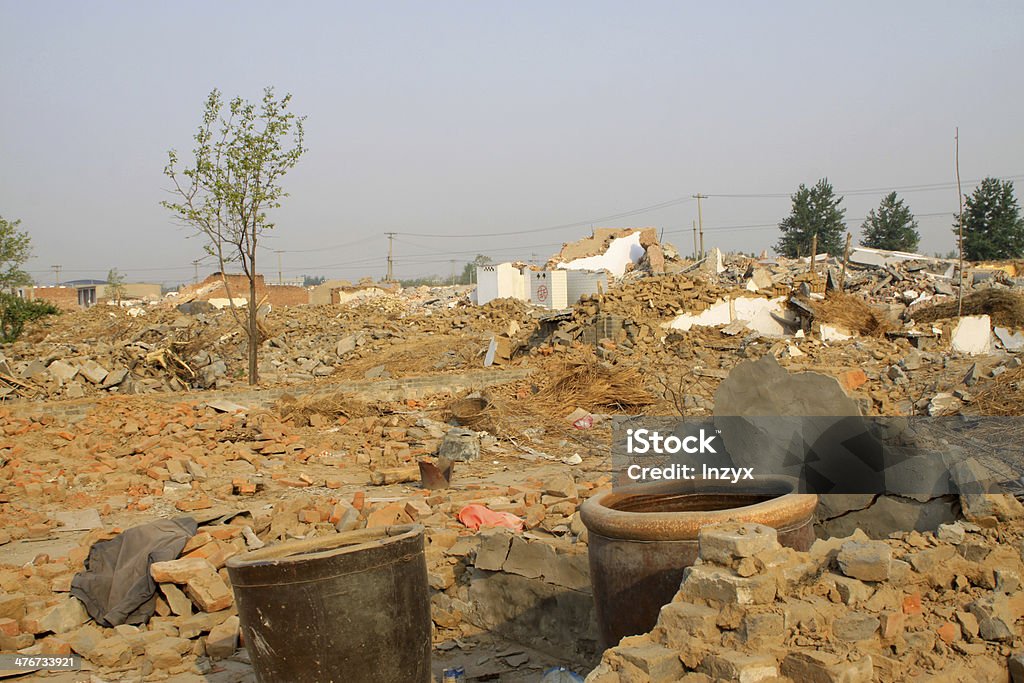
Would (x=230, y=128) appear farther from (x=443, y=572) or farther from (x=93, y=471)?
(x=443, y=572)

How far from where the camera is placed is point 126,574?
5.71 meters

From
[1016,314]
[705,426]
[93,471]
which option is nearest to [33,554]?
[93,471]

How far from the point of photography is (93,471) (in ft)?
32.1

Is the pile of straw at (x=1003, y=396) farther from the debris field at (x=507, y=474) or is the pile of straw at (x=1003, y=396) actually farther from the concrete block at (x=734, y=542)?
the concrete block at (x=734, y=542)

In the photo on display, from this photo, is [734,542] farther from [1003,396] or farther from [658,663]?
[1003,396]

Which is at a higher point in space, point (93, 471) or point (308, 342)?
point (308, 342)

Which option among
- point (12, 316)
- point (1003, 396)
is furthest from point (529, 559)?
point (12, 316)

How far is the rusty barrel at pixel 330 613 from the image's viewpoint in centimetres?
365

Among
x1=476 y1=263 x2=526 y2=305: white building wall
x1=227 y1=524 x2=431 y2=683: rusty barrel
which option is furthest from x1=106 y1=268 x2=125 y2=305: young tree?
x1=227 y1=524 x2=431 y2=683: rusty barrel

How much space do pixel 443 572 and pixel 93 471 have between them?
6005 mm

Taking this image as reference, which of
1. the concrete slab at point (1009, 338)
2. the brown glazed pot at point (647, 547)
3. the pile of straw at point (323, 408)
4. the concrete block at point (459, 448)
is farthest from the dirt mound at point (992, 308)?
the brown glazed pot at point (647, 547)

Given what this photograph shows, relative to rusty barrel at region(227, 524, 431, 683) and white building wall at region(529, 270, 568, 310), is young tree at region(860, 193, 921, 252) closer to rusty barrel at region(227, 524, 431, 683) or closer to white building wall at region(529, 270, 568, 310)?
white building wall at region(529, 270, 568, 310)

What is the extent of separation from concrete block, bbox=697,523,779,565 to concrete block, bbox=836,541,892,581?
256 millimetres

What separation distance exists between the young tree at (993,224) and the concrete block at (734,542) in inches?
1722
